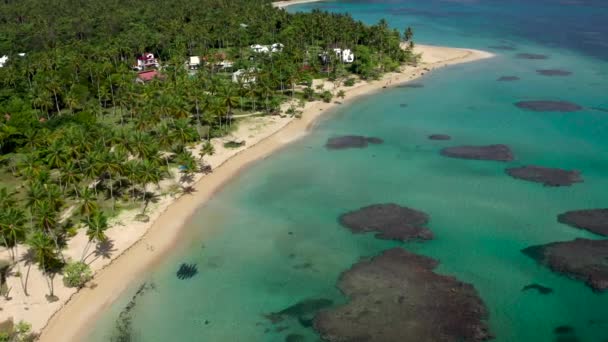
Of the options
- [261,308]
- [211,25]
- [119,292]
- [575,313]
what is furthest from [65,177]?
[211,25]

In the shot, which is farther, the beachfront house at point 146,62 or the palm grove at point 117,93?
the beachfront house at point 146,62

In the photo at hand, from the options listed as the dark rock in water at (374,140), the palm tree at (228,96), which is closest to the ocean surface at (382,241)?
the dark rock in water at (374,140)

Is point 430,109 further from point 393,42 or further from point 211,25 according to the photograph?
point 211,25

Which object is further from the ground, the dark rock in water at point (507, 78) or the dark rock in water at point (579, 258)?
the dark rock in water at point (507, 78)

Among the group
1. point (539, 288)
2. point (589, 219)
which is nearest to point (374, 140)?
point (589, 219)

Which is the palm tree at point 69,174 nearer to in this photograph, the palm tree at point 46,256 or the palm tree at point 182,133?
the palm tree at point 46,256

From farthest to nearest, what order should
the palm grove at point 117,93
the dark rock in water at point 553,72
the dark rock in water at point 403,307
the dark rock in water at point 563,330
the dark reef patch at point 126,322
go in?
the dark rock in water at point 553,72 < the palm grove at point 117,93 < the dark rock in water at point 563,330 < the dark reef patch at point 126,322 < the dark rock in water at point 403,307
